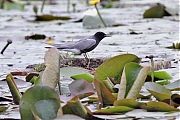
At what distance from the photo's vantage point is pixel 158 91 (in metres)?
2.10

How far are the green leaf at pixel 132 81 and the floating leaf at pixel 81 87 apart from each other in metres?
0.13

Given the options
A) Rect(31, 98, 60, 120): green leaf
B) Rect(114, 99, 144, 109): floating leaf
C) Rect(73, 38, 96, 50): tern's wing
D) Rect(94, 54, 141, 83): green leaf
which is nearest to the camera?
Rect(31, 98, 60, 120): green leaf

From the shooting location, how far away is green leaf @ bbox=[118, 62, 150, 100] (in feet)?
6.82

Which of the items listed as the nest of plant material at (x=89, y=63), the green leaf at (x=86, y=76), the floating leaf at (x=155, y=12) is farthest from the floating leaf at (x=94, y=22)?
the green leaf at (x=86, y=76)

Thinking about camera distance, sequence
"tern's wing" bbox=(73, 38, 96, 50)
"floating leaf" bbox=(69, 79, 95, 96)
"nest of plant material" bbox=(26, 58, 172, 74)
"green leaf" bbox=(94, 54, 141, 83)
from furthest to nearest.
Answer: "tern's wing" bbox=(73, 38, 96, 50) < "nest of plant material" bbox=(26, 58, 172, 74) < "green leaf" bbox=(94, 54, 141, 83) < "floating leaf" bbox=(69, 79, 95, 96)

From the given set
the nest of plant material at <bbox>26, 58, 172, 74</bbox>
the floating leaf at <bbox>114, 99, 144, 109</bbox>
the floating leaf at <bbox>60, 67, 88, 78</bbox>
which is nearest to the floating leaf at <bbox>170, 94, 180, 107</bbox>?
the floating leaf at <bbox>114, 99, 144, 109</bbox>

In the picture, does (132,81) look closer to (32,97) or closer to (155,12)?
(32,97)

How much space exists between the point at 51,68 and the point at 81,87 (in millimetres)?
147

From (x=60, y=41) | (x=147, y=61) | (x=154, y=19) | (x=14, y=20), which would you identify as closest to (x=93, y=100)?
(x=147, y=61)

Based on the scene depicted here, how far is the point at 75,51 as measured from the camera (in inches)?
134

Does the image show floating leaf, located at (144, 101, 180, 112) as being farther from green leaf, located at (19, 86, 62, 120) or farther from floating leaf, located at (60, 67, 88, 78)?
floating leaf, located at (60, 67, 88, 78)

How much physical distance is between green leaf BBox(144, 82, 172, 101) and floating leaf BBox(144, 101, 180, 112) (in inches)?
6.2

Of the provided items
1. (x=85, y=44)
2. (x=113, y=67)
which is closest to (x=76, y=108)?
(x=113, y=67)

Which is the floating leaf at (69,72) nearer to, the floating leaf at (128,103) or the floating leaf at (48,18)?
the floating leaf at (128,103)
